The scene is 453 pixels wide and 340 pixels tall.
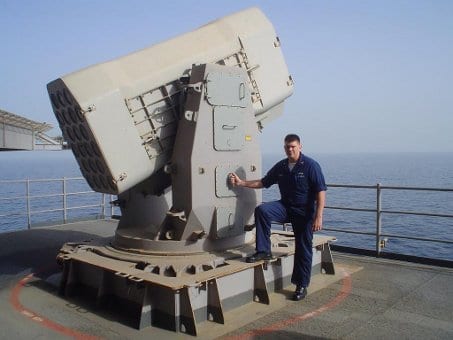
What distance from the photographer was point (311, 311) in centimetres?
493

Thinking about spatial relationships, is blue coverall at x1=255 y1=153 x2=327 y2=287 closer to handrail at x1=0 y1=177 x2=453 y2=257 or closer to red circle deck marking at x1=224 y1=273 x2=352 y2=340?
A: red circle deck marking at x1=224 y1=273 x2=352 y2=340

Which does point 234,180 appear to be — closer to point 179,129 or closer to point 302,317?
point 179,129

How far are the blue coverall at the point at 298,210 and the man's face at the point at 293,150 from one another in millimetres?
64

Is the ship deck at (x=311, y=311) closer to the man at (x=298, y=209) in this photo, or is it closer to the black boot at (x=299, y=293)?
the black boot at (x=299, y=293)

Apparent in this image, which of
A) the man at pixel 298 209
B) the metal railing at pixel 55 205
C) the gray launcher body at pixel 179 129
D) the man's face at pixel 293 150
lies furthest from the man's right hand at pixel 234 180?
the metal railing at pixel 55 205

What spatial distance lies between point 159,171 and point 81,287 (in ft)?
5.45

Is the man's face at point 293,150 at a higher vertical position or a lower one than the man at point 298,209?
higher

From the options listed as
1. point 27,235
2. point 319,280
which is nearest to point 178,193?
Result: point 319,280

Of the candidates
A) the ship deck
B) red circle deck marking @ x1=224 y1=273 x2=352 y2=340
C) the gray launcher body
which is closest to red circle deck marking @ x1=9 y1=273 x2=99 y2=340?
the ship deck

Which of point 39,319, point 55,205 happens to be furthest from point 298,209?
point 55,205

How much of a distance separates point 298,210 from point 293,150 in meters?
0.67

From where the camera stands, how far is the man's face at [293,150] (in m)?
5.30

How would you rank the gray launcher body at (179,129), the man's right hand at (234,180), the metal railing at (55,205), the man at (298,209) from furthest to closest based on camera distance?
the metal railing at (55,205) → the man's right hand at (234,180) → the man at (298,209) → the gray launcher body at (179,129)

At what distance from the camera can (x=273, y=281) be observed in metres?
5.56
